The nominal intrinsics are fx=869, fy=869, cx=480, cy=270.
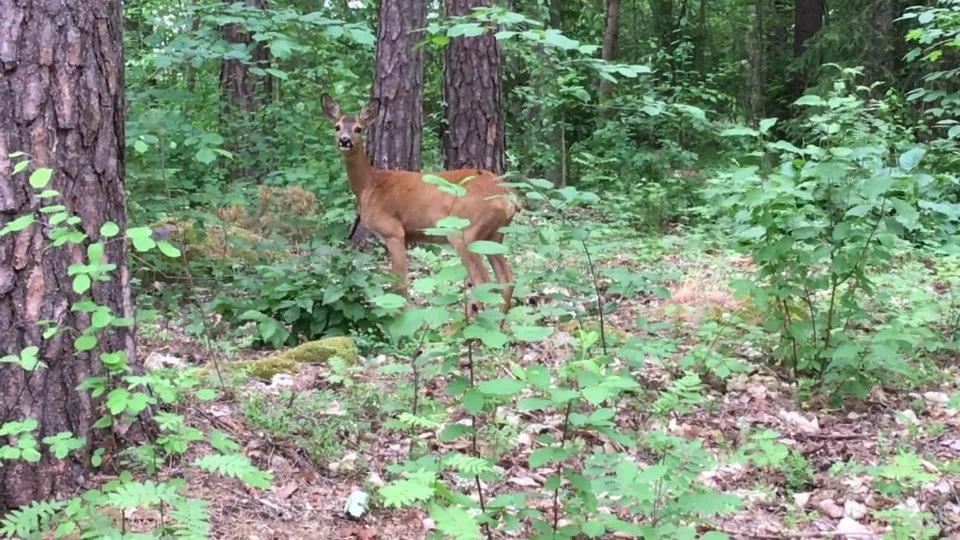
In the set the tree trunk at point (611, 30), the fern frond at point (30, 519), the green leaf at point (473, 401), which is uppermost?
the tree trunk at point (611, 30)

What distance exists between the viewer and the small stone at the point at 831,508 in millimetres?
3711

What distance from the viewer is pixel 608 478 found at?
120 inches

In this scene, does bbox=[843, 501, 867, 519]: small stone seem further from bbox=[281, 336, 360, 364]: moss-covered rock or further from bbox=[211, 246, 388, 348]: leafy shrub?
bbox=[211, 246, 388, 348]: leafy shrub

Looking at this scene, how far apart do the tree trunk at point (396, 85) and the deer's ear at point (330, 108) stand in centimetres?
98

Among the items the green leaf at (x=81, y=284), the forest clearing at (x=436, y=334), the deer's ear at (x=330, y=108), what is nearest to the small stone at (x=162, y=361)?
the forest clearing at (x=436, y=334)

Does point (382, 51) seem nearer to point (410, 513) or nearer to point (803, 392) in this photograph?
point (803, 392)

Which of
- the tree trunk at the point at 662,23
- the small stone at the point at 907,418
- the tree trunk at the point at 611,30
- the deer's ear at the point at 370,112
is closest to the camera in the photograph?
the small stone at the point at 907,418

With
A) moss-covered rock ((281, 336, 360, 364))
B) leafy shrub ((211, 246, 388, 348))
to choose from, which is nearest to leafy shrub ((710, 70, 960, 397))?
moss-covered rock ((281, 336, 360, 364))

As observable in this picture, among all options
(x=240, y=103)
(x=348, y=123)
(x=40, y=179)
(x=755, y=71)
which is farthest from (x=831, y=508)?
(x=755, y=71)

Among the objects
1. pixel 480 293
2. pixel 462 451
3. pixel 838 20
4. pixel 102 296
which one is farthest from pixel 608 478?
pixel 838 20

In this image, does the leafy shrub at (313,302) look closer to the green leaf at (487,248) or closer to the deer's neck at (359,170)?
the deer's neck at (359,170)

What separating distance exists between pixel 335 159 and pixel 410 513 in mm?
7676

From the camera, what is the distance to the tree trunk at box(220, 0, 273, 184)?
10.7 metres

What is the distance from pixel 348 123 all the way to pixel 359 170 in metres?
0.44
